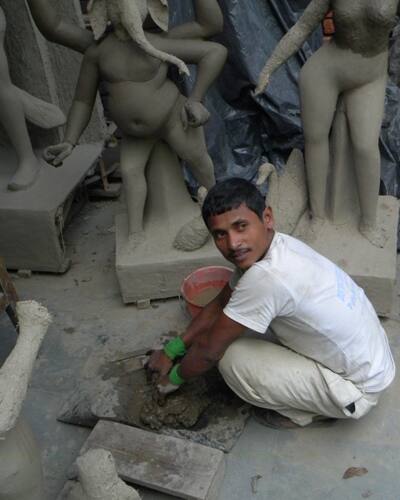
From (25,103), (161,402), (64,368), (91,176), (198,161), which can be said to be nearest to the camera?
(161,402)

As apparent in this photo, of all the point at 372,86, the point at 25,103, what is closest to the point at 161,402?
the point at 372,86

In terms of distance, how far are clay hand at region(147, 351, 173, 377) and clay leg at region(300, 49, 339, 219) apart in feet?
4.20

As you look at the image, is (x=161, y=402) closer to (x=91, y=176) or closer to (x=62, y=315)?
(x=62, y=315)

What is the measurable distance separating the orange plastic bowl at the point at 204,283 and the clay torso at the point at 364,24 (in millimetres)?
1356

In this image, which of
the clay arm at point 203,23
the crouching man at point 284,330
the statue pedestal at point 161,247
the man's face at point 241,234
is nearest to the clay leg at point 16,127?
the statue pedestal at point 161,247

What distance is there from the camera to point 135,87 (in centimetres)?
280

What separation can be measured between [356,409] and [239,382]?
49 cm

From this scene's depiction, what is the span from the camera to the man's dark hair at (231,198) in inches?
79.4

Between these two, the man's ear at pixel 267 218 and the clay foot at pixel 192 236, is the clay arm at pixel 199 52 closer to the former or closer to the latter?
the clay foot at pixel 192 236

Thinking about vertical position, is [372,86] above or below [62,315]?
above

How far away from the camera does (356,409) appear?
7.30 ft

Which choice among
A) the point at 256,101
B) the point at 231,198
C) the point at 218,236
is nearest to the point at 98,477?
the point at 218,236

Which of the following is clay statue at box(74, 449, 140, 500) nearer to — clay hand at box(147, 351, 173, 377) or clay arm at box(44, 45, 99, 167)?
clay hand at box(147, 351, 173, 377)

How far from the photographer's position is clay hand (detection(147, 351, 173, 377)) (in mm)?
2461
